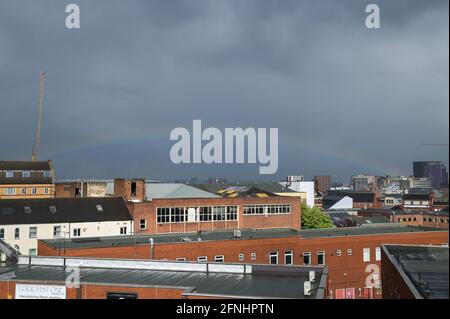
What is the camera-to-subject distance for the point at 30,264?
23344 millimetres

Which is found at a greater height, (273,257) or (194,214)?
(194,214)

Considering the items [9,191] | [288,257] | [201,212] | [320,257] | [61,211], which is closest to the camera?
[288,257]

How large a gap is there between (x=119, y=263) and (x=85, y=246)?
1133cm

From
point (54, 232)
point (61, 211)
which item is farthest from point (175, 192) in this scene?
point (54, 232)

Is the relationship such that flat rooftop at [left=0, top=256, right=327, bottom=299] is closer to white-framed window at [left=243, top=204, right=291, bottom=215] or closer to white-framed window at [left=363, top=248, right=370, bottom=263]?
white-framed window at [left=363, top=248, right=370, bottom=263]

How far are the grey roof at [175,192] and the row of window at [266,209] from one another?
473 cm

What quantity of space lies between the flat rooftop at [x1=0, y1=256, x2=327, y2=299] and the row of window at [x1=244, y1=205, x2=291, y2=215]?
28807mm

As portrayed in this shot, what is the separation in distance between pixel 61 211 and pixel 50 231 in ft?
8.30

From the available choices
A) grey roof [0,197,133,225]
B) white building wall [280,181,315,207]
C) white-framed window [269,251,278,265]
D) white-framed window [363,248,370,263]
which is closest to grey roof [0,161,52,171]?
grey roof [0,197,133,225]

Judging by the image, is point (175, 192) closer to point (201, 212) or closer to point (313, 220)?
point (201, 212)

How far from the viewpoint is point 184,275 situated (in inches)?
811

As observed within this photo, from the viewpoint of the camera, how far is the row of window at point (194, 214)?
46.4m

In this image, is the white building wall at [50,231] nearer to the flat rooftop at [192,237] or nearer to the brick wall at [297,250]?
the flat rooftop at [192,237]
